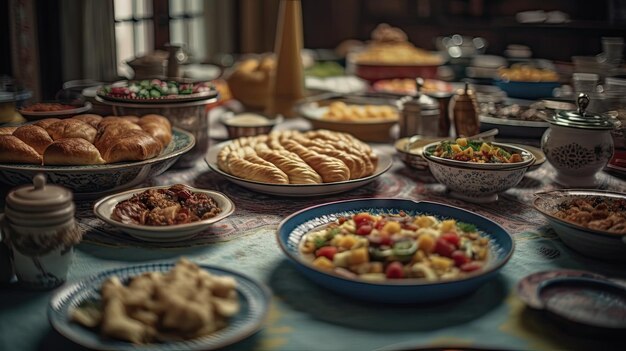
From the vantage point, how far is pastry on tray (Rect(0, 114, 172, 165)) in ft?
5.48

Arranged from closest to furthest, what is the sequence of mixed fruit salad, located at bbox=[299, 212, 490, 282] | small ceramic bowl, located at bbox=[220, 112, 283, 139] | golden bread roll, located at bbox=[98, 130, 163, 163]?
mixed fruit salad, located at bbox=[299, 212, 490, 282] < golden bread roll, located at bbox=[98, 130, 163, 163] < small ceramic bowl, located at bbox=[220, 112, 283, 139]

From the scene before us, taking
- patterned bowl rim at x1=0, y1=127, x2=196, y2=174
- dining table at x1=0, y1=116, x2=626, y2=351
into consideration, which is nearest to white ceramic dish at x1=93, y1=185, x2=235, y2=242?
dining table at x1=0, y1=116, x2=626, y2=351

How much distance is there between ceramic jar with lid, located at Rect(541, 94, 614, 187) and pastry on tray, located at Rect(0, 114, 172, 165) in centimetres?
112

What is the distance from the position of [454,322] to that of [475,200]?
2.37 ft

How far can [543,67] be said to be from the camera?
3.65 m

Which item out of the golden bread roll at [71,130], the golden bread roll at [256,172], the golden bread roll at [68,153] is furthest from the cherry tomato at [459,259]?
the golden bread roll at [71,130]

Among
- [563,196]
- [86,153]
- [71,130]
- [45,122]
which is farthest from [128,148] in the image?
[563,196]

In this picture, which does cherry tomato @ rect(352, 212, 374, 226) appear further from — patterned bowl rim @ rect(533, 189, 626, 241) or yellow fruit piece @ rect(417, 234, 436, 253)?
patterned bowl rim @ rect(533, 189, 626, 241)

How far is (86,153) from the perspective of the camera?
168cm

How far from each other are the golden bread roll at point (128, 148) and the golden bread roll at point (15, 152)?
17 centimetres

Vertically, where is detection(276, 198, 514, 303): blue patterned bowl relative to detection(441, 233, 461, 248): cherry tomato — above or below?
below

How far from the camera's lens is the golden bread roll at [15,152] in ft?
5.48

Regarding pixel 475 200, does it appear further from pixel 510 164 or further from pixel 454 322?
Answer: pixel 454 322

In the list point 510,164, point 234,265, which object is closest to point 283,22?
point 510,164
